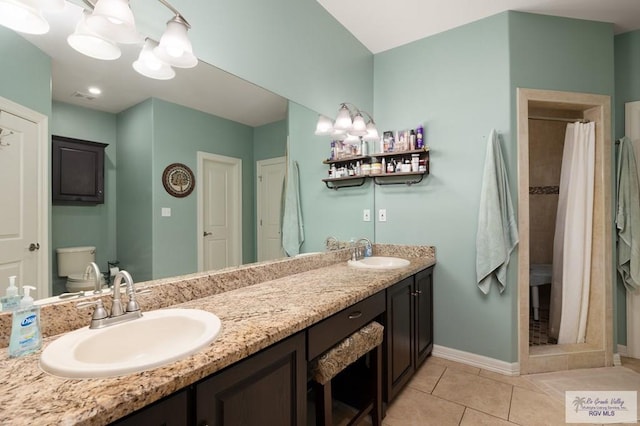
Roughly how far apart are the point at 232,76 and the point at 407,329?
1.89m

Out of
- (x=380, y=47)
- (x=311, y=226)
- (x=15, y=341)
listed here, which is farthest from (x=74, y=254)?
(x=380, y=47)

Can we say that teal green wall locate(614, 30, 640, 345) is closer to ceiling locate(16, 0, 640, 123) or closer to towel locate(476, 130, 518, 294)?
ceiling locate(16, 0, 640, 123)

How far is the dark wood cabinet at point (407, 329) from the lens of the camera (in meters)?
1.69

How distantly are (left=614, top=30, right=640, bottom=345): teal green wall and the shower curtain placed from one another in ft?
1.28

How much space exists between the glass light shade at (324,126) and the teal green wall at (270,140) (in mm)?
380

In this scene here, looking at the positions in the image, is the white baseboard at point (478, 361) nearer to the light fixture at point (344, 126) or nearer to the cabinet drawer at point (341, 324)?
the cabinet drawer at point (341, 324)

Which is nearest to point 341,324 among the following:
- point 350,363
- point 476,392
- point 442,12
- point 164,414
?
point 350,363

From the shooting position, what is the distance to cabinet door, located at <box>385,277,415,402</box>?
65.9 inches

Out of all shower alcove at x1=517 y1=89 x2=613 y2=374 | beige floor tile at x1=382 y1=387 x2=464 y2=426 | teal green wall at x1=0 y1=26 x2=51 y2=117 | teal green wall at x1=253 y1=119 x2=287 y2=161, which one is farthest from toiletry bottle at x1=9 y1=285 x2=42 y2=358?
shower alcove at x1=517 y1=89 x2=613 y2=374

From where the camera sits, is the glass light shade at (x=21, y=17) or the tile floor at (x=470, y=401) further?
the tile floor at (x=470, y=401)

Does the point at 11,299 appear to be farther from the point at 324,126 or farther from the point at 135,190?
the point at 324,126

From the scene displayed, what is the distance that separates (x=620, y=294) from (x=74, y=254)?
369 centimetres

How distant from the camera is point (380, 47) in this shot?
265 cm

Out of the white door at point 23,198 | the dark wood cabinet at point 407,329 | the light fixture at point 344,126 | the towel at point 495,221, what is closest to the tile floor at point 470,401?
the dark wood cabinet at point 407,329
